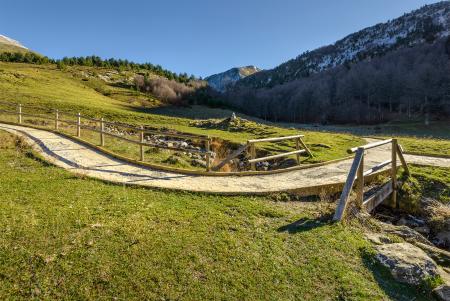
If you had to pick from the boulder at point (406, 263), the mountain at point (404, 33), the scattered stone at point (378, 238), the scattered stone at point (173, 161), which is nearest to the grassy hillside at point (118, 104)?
the scattered stone at point (173, 161)

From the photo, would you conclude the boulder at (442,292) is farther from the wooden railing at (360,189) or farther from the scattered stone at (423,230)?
the scattered stone at (423,230)

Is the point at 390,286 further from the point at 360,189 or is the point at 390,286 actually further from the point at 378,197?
the point at 378,197

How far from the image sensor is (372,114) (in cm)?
8375

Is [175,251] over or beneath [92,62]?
beneath

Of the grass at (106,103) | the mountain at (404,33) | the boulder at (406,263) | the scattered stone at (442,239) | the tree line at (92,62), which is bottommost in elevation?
the scattered stone at (442,239)

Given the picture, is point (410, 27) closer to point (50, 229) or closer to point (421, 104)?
point (421, 104)

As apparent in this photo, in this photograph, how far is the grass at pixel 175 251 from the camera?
5270mm

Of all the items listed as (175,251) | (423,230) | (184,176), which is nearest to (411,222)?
(423,230)

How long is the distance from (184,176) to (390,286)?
753 centimetres

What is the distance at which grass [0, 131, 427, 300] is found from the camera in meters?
5.27

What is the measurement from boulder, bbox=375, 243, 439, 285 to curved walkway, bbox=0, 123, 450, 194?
11.5 feet

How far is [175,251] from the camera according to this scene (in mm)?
6164

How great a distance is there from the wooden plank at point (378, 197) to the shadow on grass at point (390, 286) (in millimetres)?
3117

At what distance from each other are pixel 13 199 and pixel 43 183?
154 cm
